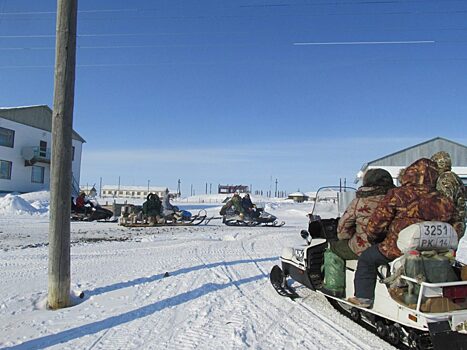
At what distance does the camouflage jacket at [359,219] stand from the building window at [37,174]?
3546 cm

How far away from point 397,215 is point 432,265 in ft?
1.81

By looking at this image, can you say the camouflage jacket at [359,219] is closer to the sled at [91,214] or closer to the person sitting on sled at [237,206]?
the person sitting on sled at [237,206]

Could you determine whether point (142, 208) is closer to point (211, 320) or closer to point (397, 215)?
point (211, 320)

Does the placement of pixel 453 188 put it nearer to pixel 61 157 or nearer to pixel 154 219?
pixel 61 157

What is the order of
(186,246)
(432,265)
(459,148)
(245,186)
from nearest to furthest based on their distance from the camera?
1. (432,265)
2. (186,246)
3. (459,148)
4. (245,186)

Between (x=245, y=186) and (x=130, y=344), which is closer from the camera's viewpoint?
(x=130, y=344)

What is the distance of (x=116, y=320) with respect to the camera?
14.2 ft

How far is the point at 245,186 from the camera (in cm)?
9206

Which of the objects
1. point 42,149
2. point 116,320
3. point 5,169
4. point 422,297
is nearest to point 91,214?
point 116,320

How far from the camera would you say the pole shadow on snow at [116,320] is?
12.0 feet

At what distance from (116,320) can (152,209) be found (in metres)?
13.5

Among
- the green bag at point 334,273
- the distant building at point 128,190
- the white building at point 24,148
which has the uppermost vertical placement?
the white building at point 24,148

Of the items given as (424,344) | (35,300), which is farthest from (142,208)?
(424,344)

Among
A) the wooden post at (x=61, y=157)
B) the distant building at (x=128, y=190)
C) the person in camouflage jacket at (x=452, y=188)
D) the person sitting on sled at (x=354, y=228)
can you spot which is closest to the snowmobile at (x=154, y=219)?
the wooden post at (x=61, y=157)
